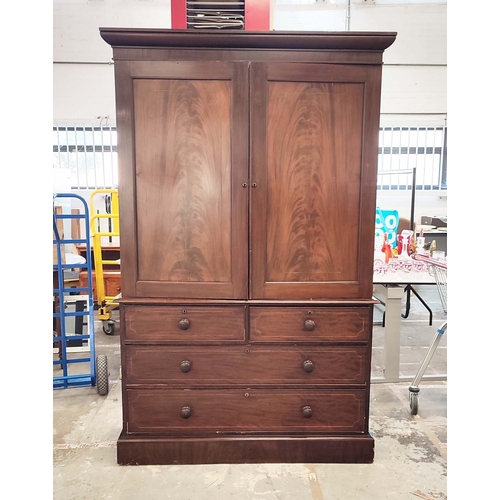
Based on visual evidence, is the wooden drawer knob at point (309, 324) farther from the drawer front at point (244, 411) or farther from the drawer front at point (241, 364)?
the drawer front at point (244, 411)

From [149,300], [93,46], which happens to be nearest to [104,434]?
[149,300]

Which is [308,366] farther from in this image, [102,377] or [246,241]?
[102,377]

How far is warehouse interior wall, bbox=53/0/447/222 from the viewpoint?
5.44 meters

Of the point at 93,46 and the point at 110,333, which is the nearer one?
the point at 110,333

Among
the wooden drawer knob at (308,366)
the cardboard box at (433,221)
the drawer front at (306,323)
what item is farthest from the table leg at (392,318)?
the cardboard box at (433,221)

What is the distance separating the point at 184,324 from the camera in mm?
1892

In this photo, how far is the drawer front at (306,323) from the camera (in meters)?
1.91

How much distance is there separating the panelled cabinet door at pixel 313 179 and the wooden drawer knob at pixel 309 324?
0.12 m

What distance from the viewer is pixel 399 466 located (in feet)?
6.47

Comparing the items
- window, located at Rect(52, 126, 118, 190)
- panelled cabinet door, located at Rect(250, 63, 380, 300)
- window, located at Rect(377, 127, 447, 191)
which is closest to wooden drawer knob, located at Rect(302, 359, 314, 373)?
panelled cabinet door, located at Rect(250, 63, 380, 300)

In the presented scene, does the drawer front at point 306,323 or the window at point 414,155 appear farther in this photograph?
the window at point 414,155
